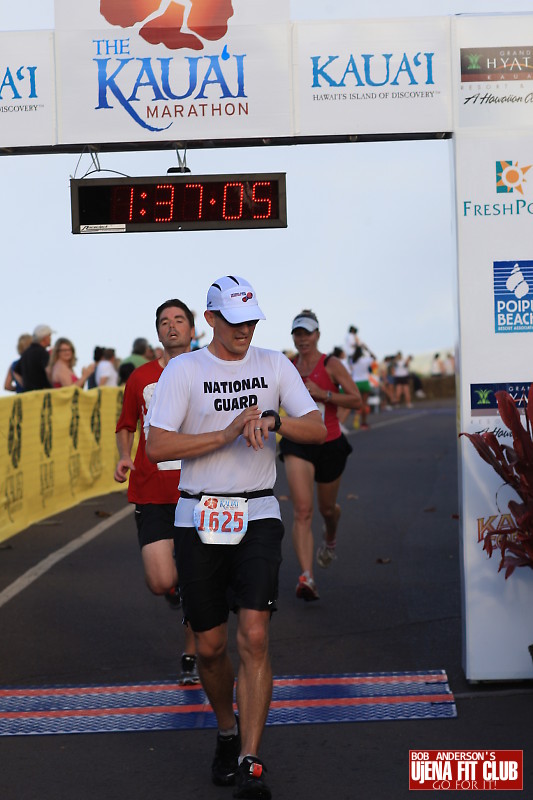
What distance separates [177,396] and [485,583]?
2596mm

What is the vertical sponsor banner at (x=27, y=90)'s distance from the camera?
305 inches

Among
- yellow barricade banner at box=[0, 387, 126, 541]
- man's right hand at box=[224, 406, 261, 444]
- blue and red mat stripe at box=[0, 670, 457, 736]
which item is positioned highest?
man's right hand at box=[224, 406, 261, 444]

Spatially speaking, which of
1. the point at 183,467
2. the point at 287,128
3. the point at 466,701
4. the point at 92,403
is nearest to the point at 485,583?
the point at 466,701

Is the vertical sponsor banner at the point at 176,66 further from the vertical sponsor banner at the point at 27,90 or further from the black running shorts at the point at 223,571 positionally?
the black running shorts at the point at 223,571

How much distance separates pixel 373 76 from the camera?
764cm

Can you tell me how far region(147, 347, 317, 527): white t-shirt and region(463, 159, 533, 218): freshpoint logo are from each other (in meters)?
2.07

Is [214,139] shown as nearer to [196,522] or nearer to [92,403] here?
[196,522]

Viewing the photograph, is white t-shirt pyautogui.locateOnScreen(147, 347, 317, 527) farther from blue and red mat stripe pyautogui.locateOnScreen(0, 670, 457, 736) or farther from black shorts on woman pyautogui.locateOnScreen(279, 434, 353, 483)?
black shorts on woman pyautogui.locateOnScreen(279, 434, 353, 483)

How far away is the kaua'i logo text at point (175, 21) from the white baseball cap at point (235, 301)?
90.4 inches

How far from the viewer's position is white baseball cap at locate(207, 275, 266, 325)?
588 cm

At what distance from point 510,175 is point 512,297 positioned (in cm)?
69

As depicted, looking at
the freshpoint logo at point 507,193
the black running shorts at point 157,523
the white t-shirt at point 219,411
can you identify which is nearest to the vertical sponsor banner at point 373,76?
the freshpoint logo at point 507,193


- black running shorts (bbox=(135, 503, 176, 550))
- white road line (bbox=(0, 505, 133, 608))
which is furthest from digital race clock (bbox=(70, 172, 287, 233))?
white road line (bbox=(0, 505, 133, 608))

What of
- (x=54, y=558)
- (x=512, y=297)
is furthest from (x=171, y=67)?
(x=54, y=558)
